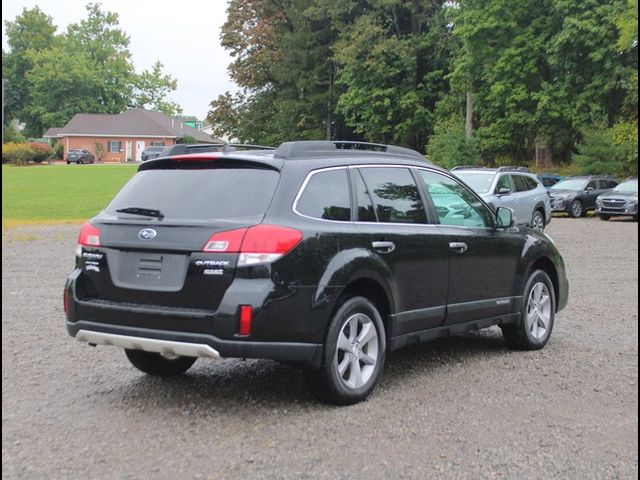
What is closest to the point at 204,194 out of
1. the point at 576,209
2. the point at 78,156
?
the point at 576,209

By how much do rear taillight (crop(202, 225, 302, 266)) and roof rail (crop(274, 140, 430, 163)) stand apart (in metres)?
0.81

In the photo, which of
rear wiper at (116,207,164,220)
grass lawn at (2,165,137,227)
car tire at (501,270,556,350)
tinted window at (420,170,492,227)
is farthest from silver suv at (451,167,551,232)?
rear wiper at (116,207,164,220)

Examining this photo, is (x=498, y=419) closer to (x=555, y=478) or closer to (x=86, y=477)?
(x=555, y=478)

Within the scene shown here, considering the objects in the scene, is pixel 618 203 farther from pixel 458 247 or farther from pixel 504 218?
pixel 458 247

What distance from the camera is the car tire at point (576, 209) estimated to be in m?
30.0

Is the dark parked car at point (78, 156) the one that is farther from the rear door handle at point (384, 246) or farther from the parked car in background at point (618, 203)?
the rear door handle at point (384, 246)

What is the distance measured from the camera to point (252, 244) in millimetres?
5086

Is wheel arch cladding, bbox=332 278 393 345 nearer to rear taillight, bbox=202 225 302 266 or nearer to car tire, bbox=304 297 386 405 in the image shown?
car tire, bbox=304 297 386 405

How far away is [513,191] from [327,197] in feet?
53.2

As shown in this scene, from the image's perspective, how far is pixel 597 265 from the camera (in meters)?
14.8

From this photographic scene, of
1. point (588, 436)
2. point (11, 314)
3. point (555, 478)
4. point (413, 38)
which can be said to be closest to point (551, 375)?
point (588, 436)

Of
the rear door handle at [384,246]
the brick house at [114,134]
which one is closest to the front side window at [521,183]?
the rear door handle at [384,246]

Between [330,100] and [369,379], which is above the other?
[330,100]

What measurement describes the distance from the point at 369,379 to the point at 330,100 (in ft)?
192
